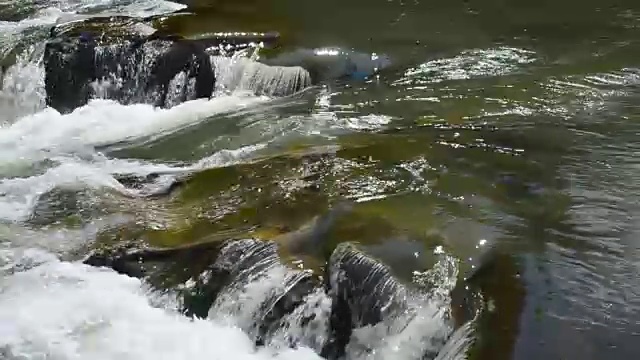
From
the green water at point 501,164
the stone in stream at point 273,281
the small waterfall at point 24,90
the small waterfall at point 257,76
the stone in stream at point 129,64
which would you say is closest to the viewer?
the green water at point 501,164

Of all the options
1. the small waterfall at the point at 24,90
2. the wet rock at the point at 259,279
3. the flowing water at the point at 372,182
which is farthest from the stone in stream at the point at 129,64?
the wet rock at the point at 259,279

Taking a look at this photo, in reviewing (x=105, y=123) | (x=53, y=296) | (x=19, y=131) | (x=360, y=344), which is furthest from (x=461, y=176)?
(x=19, y=131)

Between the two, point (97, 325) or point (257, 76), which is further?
point (257, 76)

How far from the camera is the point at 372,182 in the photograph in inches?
210

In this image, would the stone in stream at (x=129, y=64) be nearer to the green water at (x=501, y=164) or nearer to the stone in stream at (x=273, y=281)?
the green water at (x=501, y=164)

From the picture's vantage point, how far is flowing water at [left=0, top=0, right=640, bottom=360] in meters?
4.36

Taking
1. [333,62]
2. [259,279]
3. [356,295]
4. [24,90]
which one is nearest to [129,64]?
[24,90]

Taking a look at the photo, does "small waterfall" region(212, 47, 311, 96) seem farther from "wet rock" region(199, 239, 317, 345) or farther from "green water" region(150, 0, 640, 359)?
"wet rock" region(199, 239, 317, 345)

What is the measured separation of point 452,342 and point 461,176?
1.71 meters

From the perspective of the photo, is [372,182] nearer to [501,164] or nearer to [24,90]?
[501,164]

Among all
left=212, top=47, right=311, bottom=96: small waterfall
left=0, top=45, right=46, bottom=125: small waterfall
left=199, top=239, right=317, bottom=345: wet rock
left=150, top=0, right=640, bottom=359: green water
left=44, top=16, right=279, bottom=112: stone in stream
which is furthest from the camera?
left=0, top=45, right=46, bottom=125: small waterfall

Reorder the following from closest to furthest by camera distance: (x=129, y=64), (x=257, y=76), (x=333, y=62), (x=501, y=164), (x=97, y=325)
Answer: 1. (x=97, y=325)
2. (x=501, y=164)
3. (x=257, y=76)
4. (x=333, y=62)
5. (x=129, y=64)

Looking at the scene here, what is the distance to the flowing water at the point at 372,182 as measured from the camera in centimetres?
436

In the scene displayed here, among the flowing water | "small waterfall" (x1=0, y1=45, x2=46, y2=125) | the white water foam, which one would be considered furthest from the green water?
"small waterfall" (x1=0, y1=45, x2=46, y2=125)
